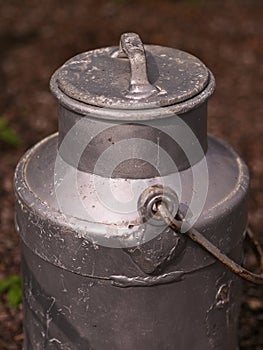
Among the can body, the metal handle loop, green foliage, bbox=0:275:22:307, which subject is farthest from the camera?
green foliage, bbox=0:275:22:307

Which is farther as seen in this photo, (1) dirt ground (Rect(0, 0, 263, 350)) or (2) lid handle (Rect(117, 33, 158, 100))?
(1) dirt ground (Rect(0, 0, 263, 350))

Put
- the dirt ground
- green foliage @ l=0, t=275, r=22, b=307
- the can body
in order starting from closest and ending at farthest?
the can body
green foliage @ l=0, t=275, r=22, b=307
the dirt ground

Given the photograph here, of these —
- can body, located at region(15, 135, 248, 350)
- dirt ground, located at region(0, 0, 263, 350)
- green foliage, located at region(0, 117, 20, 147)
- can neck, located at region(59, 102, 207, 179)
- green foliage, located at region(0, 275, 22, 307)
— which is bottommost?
dirt ground, located at region(0, 0, 263, 350)

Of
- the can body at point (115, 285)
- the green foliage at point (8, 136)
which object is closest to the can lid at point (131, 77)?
the can body at point (115, 285)

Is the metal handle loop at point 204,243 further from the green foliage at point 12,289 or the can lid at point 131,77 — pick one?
the green foliage at point 12,289

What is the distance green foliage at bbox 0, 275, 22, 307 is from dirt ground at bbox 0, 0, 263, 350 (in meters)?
0.21

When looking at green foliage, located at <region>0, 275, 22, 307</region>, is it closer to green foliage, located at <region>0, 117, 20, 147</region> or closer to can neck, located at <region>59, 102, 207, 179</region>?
can neck, located at <region>59, 102, 207, 179</region>

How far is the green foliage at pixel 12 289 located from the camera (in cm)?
313

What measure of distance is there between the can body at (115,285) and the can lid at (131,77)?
0.80 ft

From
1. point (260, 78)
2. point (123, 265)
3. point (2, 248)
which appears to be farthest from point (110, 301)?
point (260, 78)

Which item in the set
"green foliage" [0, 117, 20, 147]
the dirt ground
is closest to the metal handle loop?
the dirt ground

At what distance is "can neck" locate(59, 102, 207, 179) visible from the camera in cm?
215

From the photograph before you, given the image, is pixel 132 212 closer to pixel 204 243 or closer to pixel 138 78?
pixel 204 243

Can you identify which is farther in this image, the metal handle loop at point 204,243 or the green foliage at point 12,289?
the green foliage at point 12,289
